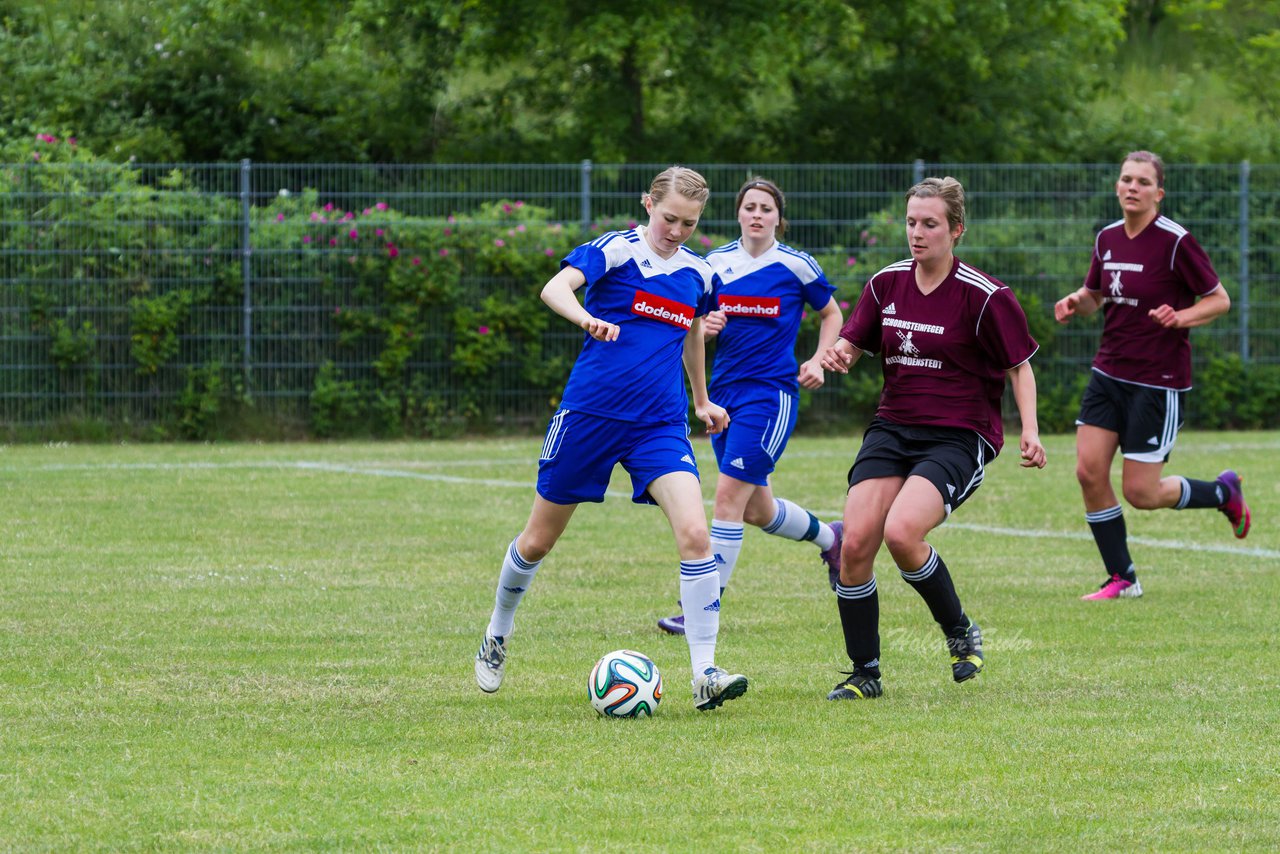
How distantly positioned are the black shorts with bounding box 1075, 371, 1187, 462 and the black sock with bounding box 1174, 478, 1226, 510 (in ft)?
1.36

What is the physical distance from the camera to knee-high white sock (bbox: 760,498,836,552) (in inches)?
341

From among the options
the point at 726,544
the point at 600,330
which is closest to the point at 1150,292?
the point at 726,544

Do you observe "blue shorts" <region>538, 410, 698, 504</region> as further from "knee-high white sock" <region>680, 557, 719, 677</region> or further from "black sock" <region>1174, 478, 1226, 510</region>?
"black sock" <region>1174, 478, 1226, 510</region>

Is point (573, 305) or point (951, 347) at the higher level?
point (573, 305)

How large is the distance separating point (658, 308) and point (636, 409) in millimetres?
400

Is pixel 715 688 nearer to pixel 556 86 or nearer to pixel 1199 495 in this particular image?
pixel 1199 495

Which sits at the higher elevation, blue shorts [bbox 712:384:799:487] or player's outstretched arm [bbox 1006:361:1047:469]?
player's outstretched arm [bbox 1006:361:1047:469]

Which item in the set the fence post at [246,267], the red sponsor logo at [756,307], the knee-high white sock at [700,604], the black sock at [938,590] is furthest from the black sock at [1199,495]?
the fence post at [246,267]

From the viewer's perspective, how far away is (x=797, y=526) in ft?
28.6

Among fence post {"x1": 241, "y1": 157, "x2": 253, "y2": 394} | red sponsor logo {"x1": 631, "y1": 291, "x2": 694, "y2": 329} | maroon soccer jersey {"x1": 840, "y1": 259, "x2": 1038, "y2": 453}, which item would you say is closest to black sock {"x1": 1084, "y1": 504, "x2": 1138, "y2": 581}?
maroon soccer jersey {"x1": 840, "y1": 259, "x2": 1038, "y2": 453}

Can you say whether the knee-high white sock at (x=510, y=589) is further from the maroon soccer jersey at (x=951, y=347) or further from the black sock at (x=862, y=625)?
the maroon soccer jersey at (x=951, y=347)

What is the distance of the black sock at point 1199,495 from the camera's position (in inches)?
368

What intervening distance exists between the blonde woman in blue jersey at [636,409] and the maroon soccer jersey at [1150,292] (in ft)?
10.9

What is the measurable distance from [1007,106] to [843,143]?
2446mm
